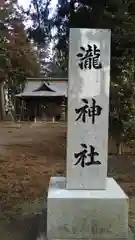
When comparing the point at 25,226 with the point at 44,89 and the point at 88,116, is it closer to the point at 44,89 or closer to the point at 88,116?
the point at 88,116

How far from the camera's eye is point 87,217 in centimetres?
414

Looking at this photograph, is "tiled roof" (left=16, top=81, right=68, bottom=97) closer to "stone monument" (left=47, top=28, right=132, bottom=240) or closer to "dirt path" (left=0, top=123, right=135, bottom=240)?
"dirt path" (left=0, top=123, right=135, bottom=240)

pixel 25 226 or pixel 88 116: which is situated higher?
pixel 88 116

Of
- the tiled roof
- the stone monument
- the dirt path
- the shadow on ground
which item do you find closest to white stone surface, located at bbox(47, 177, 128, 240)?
the stone monument

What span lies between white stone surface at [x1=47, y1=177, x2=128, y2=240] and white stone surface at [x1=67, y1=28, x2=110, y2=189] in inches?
10.8

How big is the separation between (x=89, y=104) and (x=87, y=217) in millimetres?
1221

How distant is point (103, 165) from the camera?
4.39 meters

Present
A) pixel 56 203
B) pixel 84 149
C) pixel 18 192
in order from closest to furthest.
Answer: pixel 56 203
pixel 84 149
pixel 18 192

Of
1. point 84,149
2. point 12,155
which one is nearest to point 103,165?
point 84,149

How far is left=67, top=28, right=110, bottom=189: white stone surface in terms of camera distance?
4312mm

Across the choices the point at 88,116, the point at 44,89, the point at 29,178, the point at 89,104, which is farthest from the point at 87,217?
the point at 44,89

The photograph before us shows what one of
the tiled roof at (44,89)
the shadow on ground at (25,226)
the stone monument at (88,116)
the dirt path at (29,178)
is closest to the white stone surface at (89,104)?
the stone monument at (88,116)

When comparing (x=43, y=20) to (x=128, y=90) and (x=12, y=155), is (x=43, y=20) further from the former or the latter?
(x=12, y=155)

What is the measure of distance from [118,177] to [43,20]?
382 cm
